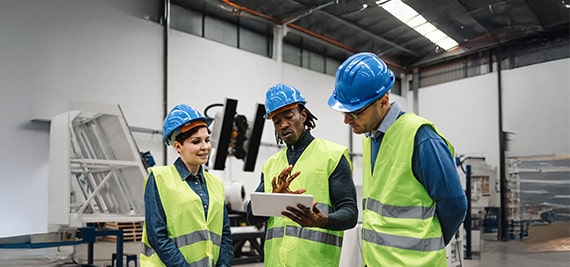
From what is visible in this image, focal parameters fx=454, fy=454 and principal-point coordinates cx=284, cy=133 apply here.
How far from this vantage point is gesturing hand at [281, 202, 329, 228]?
5.38 ft

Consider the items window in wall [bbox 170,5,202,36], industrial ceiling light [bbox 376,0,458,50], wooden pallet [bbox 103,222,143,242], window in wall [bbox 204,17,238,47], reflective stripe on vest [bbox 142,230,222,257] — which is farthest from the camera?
window in wall [bbox 204,17,238,47]

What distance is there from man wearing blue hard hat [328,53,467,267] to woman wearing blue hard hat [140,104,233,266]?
78 cm

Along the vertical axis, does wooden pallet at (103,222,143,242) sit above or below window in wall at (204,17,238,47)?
below

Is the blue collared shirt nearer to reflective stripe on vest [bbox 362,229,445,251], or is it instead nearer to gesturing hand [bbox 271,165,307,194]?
reflective stripe on vest [bbox 362,229,445,251]

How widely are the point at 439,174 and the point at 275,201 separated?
58 centimetres

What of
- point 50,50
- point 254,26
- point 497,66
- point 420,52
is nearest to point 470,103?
point 497,66

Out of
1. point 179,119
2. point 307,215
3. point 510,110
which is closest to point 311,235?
point 307,215

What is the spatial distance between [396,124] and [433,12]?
4557 millimetres

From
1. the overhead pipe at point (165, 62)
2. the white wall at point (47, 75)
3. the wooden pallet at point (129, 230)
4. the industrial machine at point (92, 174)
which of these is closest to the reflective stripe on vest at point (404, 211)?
the industrial machine at point (92, 174)

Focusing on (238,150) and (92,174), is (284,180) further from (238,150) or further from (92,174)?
(238,150)

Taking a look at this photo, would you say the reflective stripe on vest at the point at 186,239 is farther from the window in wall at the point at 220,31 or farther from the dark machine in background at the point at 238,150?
the window in wall at the point at 220,31

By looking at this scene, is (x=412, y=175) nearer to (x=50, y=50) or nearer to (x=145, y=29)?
(x=50, y=50)

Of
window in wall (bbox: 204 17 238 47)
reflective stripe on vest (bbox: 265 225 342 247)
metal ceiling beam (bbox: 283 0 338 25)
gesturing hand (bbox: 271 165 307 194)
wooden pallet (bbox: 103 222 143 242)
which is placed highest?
metal ceiling beam (bbox: 283 0 338 25)

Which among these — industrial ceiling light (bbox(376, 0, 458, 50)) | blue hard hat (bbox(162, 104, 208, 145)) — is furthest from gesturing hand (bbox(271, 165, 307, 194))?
industrial ceiling light (bbox(376, 0, 458, 50))
